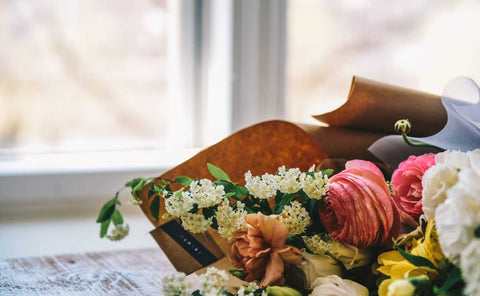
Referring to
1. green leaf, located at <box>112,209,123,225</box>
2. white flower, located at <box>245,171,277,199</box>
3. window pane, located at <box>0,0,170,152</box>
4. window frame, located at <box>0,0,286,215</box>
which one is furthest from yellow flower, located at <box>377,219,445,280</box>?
window pane, located at <box>0,0,170,152</box>

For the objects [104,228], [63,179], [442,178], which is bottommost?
[63,179]

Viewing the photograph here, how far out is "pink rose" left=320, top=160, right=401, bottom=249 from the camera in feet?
1.62

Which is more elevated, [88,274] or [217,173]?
[217,173]

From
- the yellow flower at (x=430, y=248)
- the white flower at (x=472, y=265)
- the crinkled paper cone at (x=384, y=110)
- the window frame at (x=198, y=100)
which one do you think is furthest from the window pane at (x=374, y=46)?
the white flower at (x=472, y=265)

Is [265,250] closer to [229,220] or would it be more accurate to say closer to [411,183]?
[229,220]

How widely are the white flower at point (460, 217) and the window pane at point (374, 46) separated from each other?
840 mm

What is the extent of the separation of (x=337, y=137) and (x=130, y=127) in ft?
2.17

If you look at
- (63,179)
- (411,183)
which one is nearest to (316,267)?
(411,183)

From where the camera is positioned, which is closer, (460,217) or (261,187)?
(460,217)

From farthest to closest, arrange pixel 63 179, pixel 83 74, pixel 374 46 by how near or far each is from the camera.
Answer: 1. pixel 374 46
2. pixel 83 74
3. pixel 63 179

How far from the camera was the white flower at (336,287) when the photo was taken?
47 centimetres

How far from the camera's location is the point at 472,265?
1.13 feet

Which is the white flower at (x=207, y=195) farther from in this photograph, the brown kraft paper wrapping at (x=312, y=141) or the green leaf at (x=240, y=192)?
the brown kraft paper wrapping at (x=312, y=141)

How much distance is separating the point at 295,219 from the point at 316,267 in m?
0.05
